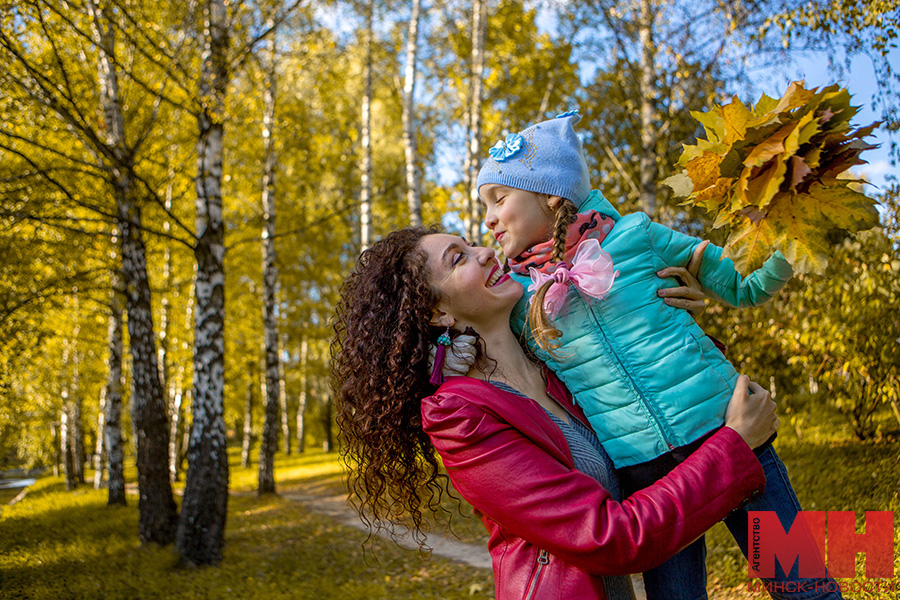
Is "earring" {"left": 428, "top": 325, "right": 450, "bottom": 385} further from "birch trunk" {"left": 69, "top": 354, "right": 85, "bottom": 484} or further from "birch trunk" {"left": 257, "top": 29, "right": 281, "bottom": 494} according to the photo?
"birch trunk" {"left": 69, "top": 354, "right": 85, "bottom": 484}

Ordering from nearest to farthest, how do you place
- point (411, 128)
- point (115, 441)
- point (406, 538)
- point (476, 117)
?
point (406, 538) → point (411, 128) → point (476, 117) → point (115, 441)

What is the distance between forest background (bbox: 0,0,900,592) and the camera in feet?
19.6

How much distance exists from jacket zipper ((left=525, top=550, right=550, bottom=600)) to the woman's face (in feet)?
2.12

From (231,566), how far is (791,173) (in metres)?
7.29

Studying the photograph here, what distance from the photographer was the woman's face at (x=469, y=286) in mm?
1770

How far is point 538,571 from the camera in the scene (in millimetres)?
1509

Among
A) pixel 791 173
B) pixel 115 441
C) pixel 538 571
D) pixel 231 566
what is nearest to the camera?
pixel 791 173

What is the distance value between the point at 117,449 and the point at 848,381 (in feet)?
39.1

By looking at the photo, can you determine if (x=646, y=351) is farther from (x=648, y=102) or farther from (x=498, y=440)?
(x=648, y=102)

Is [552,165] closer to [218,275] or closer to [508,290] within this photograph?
[508,290]

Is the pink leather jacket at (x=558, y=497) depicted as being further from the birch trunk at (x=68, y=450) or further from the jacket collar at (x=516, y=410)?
the birch trunk at (x=68, y=450)

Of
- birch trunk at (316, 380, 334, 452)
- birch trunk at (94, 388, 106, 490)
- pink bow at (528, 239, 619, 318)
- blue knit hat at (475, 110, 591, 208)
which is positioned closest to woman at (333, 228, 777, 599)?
pink bow at (528, 239, 619, 318)

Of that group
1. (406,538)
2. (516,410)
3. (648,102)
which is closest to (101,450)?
(406,538)

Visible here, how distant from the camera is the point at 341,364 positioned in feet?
6.49
